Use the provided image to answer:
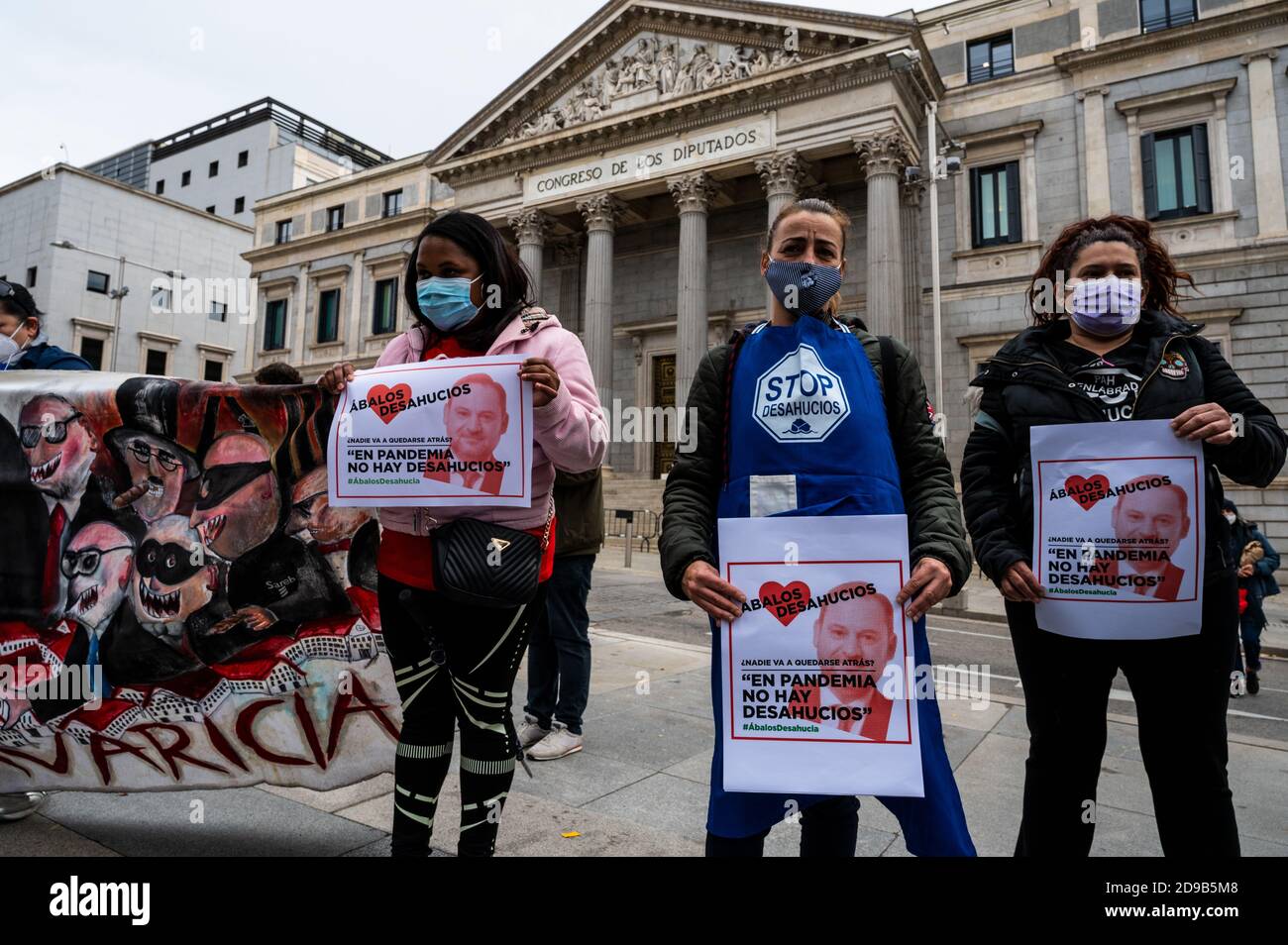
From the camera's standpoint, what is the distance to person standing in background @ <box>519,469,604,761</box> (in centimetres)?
404

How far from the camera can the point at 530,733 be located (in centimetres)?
410

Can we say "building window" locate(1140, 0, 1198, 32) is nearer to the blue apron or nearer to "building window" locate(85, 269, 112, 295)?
the blue apron

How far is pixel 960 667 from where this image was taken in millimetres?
7375

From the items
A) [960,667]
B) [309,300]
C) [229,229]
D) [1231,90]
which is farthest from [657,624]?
[229,229]

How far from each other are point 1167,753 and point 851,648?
40.4 inches

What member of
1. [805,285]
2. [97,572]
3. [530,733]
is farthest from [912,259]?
[97,572]

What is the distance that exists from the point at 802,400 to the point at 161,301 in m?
53.2

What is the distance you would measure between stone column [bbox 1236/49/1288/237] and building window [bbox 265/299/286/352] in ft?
126

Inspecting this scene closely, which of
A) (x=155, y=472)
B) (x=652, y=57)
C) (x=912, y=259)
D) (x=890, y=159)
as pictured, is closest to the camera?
(x=155, y=472)

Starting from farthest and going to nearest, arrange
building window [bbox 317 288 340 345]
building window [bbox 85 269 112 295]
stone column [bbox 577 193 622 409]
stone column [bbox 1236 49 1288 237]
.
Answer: building window [bbox 85 269 112 295]
building window [bbox 317 288 340 345]
stone column [bbox 577 193 622 409]
stone column [bbox 1236 49 1288 237]

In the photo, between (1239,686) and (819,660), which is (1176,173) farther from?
(819,660)

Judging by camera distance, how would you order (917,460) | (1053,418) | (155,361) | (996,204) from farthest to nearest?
(155,361), (996,204), (1053,418), (917,460)

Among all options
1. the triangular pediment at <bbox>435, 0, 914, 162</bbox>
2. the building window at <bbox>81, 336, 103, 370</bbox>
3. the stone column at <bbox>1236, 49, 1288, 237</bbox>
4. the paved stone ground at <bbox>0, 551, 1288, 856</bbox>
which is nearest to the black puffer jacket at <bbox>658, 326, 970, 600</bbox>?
the paved stone ground at <bbox>0, 551, 1288, 856</bbox>
